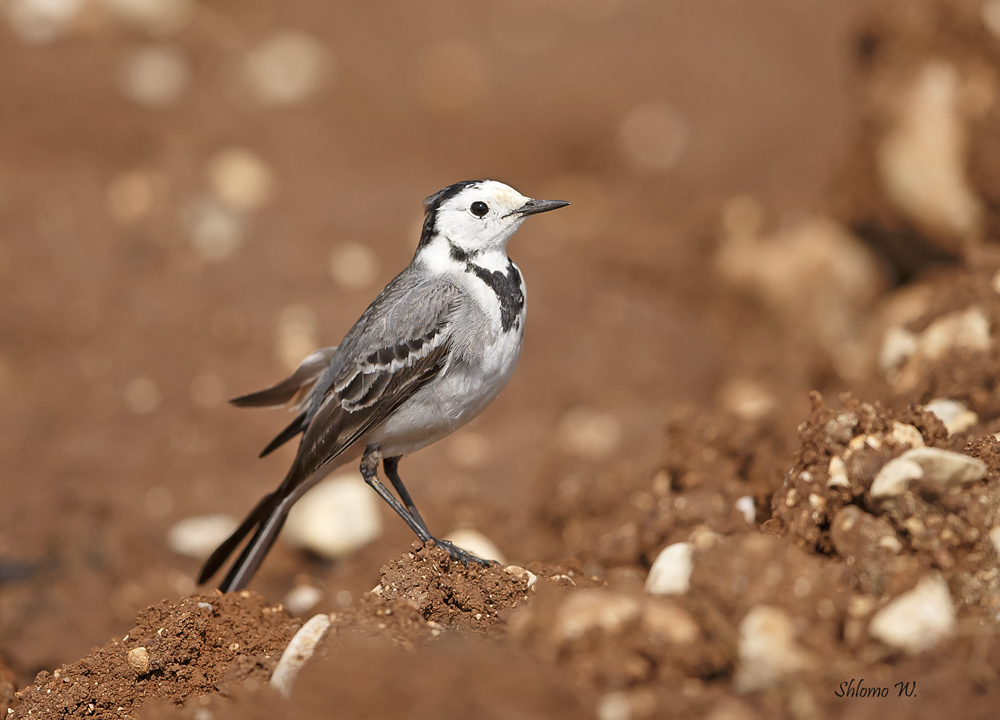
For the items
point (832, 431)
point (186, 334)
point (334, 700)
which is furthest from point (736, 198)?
point (334, 700)

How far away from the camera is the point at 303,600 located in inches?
178

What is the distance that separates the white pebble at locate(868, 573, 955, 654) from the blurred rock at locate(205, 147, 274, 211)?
24.8ft

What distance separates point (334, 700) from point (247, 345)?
18.6 feet

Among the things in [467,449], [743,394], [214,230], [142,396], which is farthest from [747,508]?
[214,230]

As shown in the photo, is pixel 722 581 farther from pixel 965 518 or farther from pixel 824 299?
pixel 824 299

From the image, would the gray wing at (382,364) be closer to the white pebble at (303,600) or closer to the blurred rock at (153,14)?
the white pebble at (303,600)

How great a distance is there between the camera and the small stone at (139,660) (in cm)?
330

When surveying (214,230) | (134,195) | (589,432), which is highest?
(134,195)

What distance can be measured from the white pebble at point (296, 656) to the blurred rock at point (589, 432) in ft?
13.8

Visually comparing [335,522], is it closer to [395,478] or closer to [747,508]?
[395,478]

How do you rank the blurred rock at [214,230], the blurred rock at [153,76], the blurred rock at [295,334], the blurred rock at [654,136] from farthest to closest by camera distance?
1. the blurred rock at [654,136]
2. the blurred rock at [153,76]
3. the blurred rock at [214,230]
4. the blurred rock at [295,334]

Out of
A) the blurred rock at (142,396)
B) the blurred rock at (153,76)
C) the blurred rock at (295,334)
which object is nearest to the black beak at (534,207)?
the blurred rock at (295,334)

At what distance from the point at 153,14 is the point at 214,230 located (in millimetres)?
3563

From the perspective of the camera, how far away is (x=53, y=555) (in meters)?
5.58
